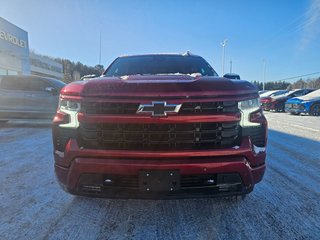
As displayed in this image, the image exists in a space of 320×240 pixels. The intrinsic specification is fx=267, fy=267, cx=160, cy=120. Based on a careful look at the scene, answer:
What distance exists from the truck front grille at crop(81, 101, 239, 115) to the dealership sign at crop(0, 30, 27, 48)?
21651mm

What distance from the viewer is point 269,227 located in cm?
236

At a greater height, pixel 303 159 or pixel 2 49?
pixel 2 49

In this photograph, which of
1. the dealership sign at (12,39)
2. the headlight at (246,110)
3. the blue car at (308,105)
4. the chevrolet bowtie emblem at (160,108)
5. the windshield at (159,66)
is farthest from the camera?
the dealership sign at (12,39)

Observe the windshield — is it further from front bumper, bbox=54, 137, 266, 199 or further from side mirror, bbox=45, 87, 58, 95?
side mirror, bbox=45, 87, 58, 95

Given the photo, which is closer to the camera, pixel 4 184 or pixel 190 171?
pixel 190 171

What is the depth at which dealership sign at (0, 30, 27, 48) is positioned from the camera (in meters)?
20.1

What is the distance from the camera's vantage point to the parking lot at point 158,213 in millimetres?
2258

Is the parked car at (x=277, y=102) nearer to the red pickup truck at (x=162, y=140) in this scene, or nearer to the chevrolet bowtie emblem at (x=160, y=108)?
the red pickup truck at (x=162, y=140)

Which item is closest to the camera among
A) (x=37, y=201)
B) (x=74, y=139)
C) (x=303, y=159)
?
(x=74, y=139)

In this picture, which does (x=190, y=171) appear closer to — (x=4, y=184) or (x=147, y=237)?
(x=147, y=237)

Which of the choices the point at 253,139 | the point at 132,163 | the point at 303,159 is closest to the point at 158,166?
the point at 132,163

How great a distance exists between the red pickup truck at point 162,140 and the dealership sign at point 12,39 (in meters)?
21.7

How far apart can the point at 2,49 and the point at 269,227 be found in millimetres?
22566

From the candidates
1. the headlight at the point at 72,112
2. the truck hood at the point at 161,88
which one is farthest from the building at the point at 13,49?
the truck hood at the point at 161,88
